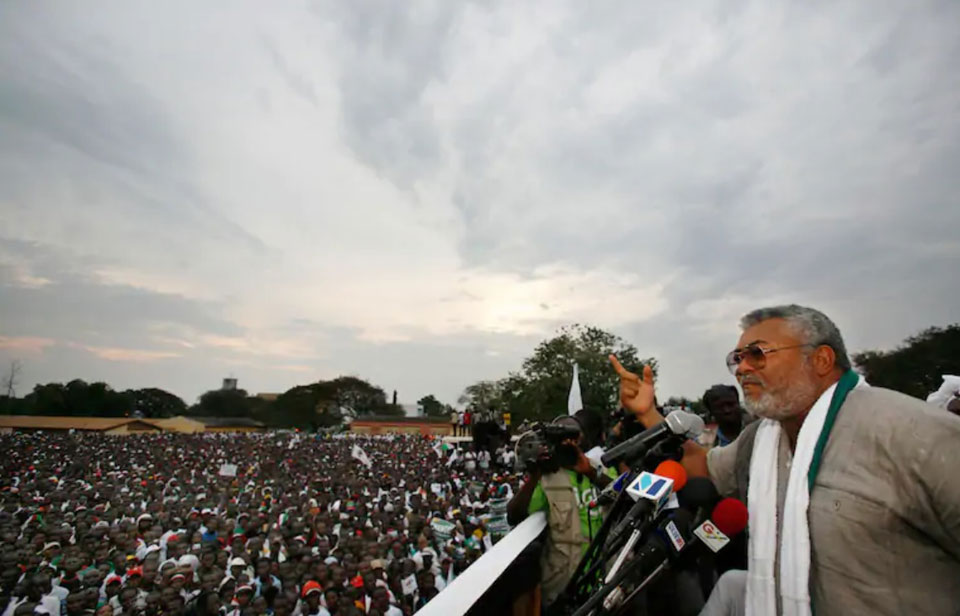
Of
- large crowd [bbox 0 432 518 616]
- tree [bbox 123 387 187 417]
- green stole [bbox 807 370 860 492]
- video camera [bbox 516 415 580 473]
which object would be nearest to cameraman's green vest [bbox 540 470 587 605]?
video camera [bbox 516 415 580 473]

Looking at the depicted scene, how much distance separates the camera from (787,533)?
161 centimetres

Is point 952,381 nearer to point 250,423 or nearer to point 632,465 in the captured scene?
point 632,465

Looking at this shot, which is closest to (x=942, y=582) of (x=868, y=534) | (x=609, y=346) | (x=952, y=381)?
(x=868, y=534)

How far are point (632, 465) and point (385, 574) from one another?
24.1 feet

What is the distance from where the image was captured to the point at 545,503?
10.5 feet

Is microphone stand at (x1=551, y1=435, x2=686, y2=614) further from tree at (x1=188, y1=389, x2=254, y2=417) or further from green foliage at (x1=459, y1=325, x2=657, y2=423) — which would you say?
tree at (x1=188, y1=389, x2=254, y2=417)

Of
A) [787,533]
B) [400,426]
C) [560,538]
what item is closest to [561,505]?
[560,538]

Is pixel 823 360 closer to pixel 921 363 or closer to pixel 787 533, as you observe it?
pixel 787 533

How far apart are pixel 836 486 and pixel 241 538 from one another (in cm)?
975

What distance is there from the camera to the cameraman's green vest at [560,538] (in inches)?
118

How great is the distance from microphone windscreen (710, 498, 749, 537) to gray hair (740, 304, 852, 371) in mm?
663

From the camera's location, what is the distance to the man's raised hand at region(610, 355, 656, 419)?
2387mm

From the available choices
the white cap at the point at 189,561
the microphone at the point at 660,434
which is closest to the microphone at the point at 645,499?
the microphone at the point at 660,434

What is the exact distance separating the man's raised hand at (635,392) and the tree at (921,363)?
3532cm
